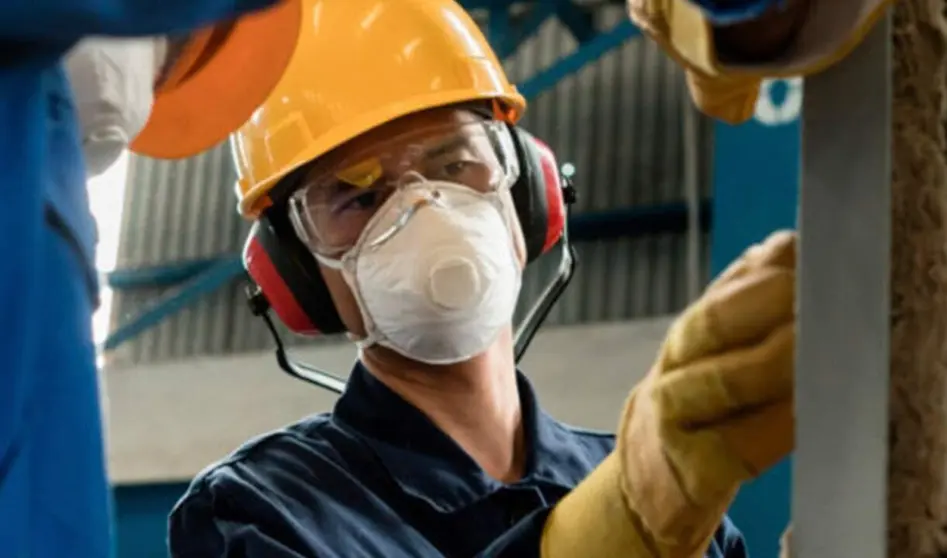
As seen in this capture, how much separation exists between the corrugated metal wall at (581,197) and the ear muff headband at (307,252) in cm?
267

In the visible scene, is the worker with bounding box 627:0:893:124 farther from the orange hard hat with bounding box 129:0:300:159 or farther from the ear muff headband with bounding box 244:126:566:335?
the ear muff headband with bounding box 244:126:566:335

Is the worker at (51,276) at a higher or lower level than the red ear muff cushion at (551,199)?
higher

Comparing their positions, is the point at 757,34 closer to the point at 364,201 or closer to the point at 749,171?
the point at 364,201

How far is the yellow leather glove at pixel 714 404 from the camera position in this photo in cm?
74

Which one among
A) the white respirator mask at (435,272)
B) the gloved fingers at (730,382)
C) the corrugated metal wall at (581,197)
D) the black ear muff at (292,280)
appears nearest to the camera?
the gloved fingers at (730,382)

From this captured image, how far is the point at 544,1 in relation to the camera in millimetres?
4184

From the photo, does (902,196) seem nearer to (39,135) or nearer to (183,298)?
(39,135)

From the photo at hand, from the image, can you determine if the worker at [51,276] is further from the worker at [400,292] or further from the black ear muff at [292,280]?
the black ear muff at [292,280]

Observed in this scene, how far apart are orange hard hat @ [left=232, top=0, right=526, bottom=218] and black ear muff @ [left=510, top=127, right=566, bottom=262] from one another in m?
0.05

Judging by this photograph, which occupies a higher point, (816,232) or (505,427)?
(816,232)

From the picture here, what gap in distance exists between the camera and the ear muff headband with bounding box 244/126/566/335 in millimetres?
1424

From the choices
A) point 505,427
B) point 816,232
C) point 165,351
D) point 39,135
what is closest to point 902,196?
point 816,232

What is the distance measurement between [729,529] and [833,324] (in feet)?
2.52

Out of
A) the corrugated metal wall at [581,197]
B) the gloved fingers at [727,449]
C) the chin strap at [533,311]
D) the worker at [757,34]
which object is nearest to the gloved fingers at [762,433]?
the gloved fingers at [727,449]
